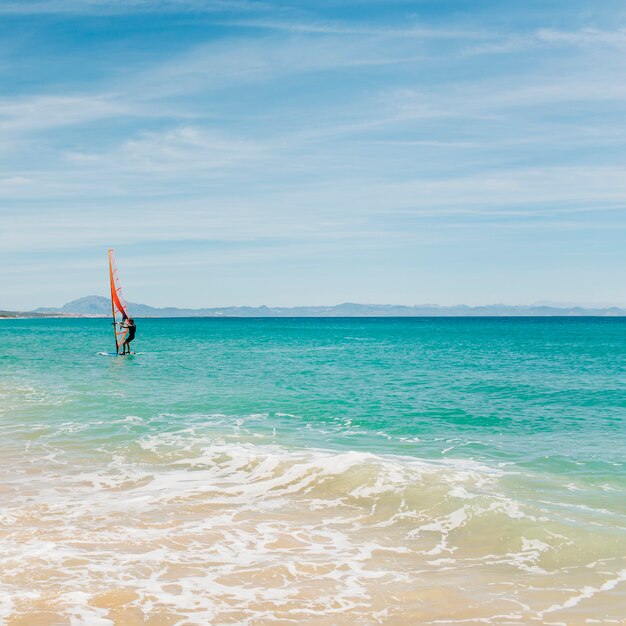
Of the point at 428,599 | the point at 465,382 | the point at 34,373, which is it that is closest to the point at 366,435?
the point at 428,599

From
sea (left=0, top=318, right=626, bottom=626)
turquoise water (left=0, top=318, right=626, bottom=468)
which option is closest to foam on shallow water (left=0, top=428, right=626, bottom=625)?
sea (left=0, top=318, right=626, bottom=626)

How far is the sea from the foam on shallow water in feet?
0.13

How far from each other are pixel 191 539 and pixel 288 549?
1.63 meters

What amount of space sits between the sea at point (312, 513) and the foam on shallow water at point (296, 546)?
4cm

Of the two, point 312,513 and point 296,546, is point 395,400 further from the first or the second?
point 296,546

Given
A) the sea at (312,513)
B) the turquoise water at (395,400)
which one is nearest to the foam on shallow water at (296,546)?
the sea at (312,513)

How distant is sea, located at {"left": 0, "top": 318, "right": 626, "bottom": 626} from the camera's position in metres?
7.95

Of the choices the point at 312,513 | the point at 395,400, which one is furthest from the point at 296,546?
the point at 395,400

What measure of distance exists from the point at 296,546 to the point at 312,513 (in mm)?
1847

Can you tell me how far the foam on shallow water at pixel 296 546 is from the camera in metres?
7.80

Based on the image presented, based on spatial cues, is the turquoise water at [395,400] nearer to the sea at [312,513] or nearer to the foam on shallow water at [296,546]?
the sea at [312,513]

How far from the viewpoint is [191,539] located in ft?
33.4

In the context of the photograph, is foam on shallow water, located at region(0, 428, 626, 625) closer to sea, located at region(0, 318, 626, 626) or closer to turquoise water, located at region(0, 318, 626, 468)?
sea, located at region(0, 318, 626, 626)

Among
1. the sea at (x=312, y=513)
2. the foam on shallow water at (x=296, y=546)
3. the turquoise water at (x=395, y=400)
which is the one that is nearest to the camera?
Answer: the foam on shallow water at (x=296, y=546)
